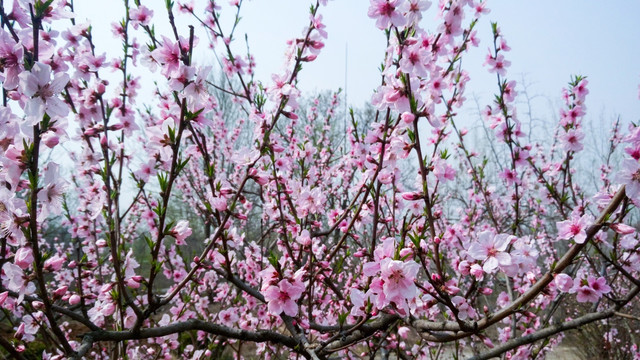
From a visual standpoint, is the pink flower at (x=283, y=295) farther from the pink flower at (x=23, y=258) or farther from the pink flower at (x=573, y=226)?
the pink flower at (x=573, y=226)

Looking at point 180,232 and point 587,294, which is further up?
point 180,232

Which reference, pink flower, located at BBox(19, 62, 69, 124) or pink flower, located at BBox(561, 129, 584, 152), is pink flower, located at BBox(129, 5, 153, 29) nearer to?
pink flower, located at BBox(19, 62, 69, 124)

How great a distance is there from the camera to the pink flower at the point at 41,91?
1.32 m

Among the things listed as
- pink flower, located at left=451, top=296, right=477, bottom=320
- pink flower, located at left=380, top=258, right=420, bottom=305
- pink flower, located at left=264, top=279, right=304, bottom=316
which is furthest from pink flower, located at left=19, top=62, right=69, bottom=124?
pink flower, located at left=451, top=296, right=477, bottom=320

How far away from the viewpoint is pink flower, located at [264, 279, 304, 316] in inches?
65.0

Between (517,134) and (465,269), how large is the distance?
6.50 feet

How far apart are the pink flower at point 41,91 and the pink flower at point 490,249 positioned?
181cm

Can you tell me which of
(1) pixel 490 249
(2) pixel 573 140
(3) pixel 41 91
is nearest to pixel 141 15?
(3) pixel 41 91

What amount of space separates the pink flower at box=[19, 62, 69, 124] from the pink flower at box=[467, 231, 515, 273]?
1809 mm

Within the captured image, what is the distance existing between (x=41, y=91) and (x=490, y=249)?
1.98 m

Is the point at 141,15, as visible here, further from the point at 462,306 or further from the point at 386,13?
the point at 462,306

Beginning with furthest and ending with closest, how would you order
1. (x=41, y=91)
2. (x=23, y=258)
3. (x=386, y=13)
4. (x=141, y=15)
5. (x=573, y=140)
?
(x=573, y=140) < (x=141, y=15) < (x=386, y=13) < (x=23, y=258) < (x=41, y=91)

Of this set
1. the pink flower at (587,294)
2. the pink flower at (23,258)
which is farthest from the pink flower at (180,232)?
the pink flower at (587,294)

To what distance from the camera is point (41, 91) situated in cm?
137
